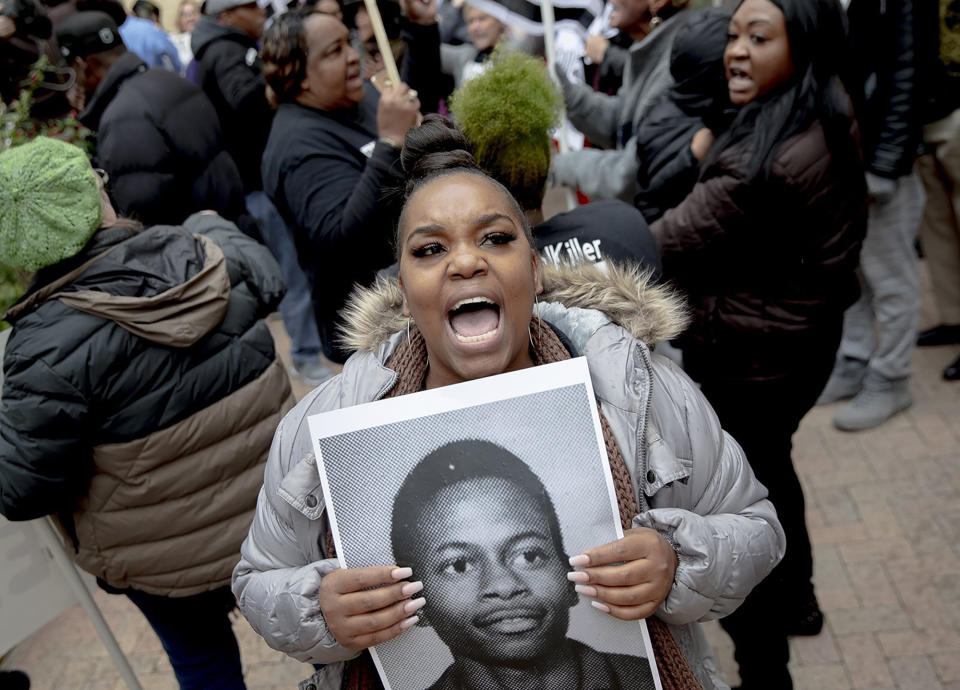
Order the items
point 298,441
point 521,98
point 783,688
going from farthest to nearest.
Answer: point 783,688
point 521,98
point 298,441

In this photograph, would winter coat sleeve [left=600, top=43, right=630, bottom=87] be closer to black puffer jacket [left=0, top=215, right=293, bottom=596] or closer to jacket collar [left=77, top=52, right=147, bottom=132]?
jacket collar [left=77, top=52, right=147, bottom=132]

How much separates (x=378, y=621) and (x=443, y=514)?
196mm

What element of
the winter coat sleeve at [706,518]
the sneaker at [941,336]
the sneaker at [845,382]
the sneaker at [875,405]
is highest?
the winter coat sleeve at [706,518]

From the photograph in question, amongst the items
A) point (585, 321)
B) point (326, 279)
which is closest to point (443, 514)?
point (585, 321)

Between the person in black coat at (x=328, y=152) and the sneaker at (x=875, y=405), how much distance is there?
2.58m

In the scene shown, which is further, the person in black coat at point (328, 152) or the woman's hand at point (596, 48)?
the woman's hand at point (596, 48)

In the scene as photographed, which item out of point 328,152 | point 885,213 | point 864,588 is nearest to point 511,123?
point 328,152

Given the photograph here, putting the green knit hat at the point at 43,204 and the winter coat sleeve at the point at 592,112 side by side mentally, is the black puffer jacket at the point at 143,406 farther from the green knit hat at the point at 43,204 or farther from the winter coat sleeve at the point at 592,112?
the winter coat sleeve at the point at 592,112

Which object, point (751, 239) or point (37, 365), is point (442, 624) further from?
point (751, 239)

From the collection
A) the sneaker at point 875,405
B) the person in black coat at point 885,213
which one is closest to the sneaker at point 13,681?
the person in black coat at point 885,213

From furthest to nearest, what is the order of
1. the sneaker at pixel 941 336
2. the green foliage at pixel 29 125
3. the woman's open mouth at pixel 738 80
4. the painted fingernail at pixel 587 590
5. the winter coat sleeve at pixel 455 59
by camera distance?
the winter coat sleeve at pixel 455 59
the sneaker at pixel 941 336
the green foliage at pixel 29 125
the woman's open mouth at pixel 738 80
the painted fingernail at pixel 587 590

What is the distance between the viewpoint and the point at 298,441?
150cm

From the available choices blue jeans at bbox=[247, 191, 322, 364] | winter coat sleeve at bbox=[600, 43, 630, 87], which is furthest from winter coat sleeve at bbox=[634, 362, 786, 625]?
blue jeans at bbox=[247, 191, 322, 364]

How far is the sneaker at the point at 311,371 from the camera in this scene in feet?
17.7
